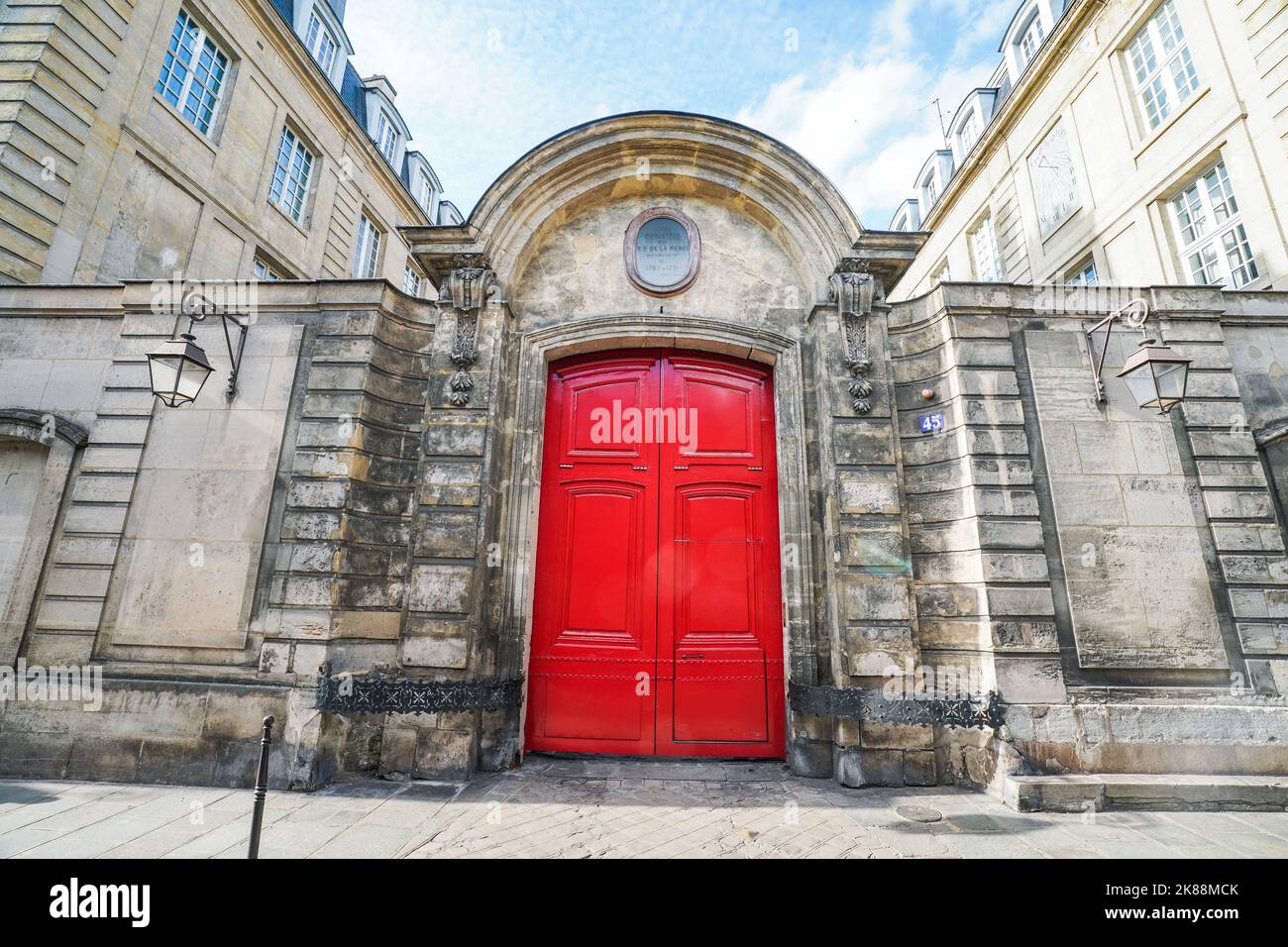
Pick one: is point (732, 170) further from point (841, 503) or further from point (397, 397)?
point (397, 397)

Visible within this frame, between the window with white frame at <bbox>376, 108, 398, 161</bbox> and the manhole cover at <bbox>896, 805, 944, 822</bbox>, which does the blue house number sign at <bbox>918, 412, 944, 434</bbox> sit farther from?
the window with white frame at <bbox>376, 108, 398, 161</bbox>

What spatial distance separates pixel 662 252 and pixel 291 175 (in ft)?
34.7

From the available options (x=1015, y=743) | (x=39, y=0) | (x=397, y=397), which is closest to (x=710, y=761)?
(x=1015, y=743)

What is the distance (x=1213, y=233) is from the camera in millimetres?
9102

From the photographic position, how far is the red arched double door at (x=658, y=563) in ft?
17.0

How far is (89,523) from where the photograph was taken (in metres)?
5.04

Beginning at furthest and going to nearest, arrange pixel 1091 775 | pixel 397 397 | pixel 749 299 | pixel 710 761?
pixel 749 299, pixel 397 397, pixel 710 761, pixel 1091 775

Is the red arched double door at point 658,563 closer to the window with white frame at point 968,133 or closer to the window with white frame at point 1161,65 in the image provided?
the window with white frame at point 1161,65

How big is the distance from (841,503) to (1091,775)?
109 inches

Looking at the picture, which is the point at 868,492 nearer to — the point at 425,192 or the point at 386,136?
the point at 386,136
